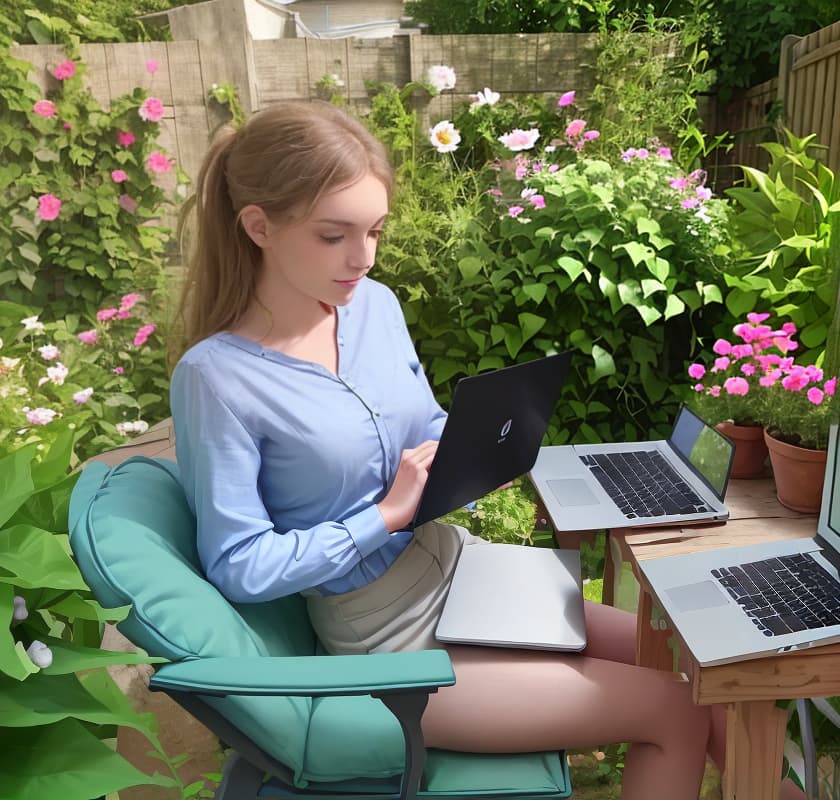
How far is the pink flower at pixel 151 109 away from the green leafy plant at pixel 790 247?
8.57ft

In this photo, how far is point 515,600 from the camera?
1.35 meters

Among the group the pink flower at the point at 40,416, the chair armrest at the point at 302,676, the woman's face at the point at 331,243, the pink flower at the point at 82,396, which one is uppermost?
the woman's face at the point at 331,243

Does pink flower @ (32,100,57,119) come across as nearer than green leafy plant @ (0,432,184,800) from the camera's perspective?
No

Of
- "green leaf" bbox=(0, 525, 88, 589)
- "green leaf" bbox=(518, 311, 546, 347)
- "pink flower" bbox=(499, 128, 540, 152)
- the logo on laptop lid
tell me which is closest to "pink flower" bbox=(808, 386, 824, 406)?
the logo on laptop lid

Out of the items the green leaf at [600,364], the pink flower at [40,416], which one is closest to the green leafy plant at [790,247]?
the green leaf at [600,364]

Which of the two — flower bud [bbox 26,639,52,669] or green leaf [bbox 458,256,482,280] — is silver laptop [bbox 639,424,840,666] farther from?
green leaf [bbox 458,256,482,280]

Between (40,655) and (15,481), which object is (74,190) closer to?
(15,481)

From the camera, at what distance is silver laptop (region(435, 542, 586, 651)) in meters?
1.25

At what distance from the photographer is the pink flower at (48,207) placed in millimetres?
3764

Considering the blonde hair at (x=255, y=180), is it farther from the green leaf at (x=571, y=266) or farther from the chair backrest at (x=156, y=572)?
the green leaf at (x=571, y=266)

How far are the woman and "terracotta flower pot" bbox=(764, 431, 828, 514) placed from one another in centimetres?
45

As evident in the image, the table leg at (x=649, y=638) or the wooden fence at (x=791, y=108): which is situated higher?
the wooden fence at (x=791, y=108)

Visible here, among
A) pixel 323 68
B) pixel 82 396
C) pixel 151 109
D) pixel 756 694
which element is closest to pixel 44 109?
pixel 151 109

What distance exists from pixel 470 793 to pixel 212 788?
→ 0.97 meters
